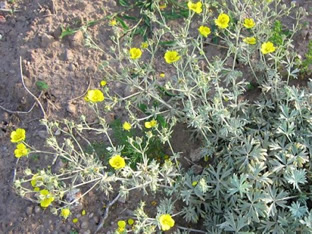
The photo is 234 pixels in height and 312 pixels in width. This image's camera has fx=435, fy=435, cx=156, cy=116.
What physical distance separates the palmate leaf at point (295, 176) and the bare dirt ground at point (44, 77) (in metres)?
1.14

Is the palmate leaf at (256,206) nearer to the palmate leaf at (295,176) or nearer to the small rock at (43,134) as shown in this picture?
the palmate leaf at (295,176)

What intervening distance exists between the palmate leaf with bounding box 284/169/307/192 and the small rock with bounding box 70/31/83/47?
232 cm

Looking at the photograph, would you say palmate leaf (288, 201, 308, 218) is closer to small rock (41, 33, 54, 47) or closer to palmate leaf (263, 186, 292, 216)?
palmate leaf (263, 186, 292, 216)

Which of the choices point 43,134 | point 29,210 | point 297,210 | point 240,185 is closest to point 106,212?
point 29,210

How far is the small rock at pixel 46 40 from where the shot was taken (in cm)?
418

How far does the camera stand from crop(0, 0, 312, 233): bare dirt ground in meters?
3.56

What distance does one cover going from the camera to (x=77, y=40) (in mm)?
4199

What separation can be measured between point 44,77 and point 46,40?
0.39m

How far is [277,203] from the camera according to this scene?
297cm

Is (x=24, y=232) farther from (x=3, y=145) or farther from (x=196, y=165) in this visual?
(x=196, y=165)

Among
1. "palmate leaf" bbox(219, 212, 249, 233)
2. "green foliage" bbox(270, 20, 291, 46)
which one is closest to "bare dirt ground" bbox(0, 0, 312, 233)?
"green foliage" bbox(270, 20, 291, 46)

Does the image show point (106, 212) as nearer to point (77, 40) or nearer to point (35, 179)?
point (35, 179)

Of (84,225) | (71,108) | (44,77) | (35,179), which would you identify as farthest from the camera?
(44,77)

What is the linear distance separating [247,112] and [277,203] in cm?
86
